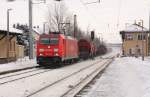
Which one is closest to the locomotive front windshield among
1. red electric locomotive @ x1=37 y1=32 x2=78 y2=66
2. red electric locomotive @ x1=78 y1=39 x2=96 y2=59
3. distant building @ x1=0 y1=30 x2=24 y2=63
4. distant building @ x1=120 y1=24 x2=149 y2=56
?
red electric locomotive @ x1=37 y1=32 x2=78 y2=66

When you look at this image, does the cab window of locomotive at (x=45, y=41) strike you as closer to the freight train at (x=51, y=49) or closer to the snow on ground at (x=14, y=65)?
the freight train at (x=51, y=49)

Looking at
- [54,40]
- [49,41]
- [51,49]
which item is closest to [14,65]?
[51,49]

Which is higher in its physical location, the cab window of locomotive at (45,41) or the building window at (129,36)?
the building window at (129,36)

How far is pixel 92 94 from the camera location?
57.0 feet

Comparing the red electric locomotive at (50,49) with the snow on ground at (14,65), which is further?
the red electric locomotive at (50,49)

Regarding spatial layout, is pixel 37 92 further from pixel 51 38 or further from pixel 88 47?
pixel 88 47

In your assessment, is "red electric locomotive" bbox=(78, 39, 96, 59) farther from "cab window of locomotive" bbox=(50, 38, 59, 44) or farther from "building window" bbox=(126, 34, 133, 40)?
"building window" bbox=(126, 34, 133, 40)

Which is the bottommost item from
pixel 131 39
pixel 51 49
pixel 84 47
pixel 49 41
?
pixel 84 47

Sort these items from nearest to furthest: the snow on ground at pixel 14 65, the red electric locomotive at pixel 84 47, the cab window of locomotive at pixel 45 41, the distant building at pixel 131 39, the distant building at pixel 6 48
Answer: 1. the snow on ground at pixel 14 65
2. the cab window of locomotive at pixel 45 41
3. the distant building at pixel 6 48
4. the red electric locomotive at pixel 84 47
5. the distant building at pixel 131 39

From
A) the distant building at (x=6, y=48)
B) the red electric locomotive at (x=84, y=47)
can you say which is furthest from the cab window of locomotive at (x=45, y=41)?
the red electric locomotive at (x=84, y=47)

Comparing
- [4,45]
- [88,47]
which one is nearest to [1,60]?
[4,45]

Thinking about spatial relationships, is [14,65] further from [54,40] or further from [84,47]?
[84,47]

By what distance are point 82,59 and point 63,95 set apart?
189 ft

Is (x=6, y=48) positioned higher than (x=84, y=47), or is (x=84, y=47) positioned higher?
(x=6, y=48)
